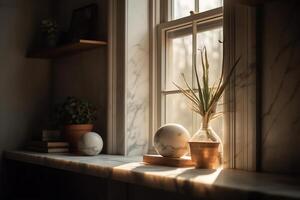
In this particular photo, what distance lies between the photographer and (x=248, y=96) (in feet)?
5.59

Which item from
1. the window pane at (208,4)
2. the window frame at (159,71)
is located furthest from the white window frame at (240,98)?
the window frame at (159,71)

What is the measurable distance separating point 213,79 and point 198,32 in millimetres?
270

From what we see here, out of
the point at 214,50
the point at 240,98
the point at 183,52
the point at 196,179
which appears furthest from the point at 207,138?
the point at 183,52

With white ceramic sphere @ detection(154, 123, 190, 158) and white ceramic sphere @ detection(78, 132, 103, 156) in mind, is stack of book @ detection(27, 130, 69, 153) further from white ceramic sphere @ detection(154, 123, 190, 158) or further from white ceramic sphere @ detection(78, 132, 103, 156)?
white ceramic sphere @ detection(154, 123, 190, 158)

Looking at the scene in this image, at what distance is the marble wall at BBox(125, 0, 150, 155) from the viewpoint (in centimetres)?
245

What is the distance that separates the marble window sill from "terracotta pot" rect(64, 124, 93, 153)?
39 cm

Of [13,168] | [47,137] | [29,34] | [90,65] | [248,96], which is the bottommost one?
[13,168]

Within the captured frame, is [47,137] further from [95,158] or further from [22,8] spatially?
[22,8]

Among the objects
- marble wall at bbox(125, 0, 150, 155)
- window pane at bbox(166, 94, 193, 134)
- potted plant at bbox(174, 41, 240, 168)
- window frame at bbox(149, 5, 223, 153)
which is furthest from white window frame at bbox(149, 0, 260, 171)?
marble wall at bbox(125, 0, 150, 155)

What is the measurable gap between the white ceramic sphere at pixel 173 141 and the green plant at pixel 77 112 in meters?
0.79

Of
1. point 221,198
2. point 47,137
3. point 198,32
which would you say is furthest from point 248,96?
point 47,137

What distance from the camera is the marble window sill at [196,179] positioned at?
130cm

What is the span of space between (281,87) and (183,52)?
800 millimetres

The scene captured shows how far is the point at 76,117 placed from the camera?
260 cm
